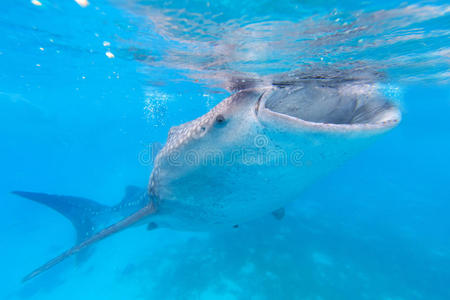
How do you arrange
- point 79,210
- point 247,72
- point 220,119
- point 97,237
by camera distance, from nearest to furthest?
point 220,119
point 97,237
point 79,210
point 247,72

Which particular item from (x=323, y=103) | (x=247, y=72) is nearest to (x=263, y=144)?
(x=323, y=103)

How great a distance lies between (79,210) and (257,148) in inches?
241

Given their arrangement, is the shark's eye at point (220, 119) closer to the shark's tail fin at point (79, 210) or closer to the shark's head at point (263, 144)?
the shark's head at point (263, 144)

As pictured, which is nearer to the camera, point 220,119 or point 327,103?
point 220,119

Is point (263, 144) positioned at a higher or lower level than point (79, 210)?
higher

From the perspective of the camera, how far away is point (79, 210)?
19.8ft

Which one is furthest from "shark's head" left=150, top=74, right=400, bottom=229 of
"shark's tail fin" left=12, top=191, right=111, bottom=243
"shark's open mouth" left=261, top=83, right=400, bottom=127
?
"shark's tail fin" left=12, top=191, right=111, bottom=243

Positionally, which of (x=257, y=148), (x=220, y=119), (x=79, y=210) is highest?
(x=220, y=119)

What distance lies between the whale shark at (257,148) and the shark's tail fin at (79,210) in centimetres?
239

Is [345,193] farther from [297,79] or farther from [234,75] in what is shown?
A: [234,75]

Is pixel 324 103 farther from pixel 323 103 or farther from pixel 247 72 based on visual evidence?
pixel 247 72

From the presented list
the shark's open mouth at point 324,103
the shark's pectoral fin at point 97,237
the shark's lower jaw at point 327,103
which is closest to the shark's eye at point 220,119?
the shark's lower jaw at point 327,103

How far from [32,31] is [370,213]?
813 inches

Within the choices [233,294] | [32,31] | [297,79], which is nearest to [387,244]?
[233,294]
